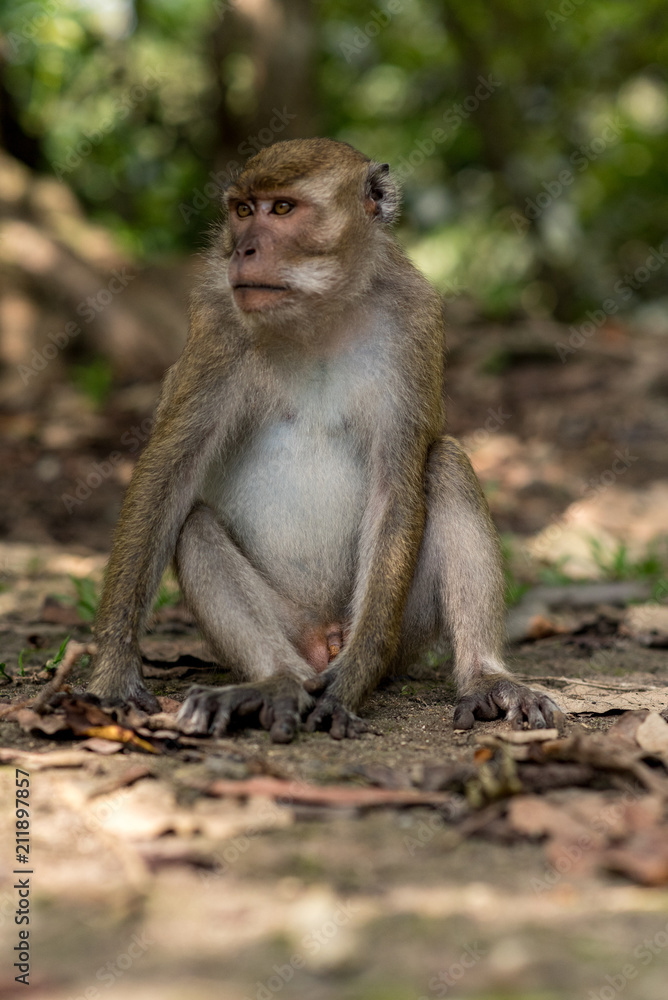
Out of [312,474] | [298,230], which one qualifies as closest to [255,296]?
[298,230]

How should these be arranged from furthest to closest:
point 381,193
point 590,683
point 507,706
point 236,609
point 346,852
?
1. point 381,193
2. point 590,683
3. point 236,609
4. point 507,706
5. point 346,852

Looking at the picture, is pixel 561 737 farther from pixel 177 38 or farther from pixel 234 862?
pixel 177 38

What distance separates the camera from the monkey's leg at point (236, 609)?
395cm

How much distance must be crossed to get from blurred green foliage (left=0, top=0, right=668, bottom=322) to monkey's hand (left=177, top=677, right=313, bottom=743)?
29.9 ft

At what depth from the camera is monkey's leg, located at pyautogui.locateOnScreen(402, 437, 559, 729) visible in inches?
163

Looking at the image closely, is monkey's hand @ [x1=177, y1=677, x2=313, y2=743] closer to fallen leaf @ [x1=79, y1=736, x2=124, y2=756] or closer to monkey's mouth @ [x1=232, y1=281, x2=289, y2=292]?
fallen leaf @ [x1=79, y1=736, x2=124, y2=756]

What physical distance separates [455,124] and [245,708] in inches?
476

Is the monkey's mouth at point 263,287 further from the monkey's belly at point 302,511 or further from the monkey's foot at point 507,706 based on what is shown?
the monkey's foot at point 507,706

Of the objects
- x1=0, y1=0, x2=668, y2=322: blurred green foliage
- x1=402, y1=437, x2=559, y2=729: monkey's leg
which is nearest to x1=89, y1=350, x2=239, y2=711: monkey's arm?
x1=402, y1=437, x2=559, y2=729: monkey's leg

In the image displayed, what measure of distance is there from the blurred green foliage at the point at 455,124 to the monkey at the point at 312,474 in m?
8.16

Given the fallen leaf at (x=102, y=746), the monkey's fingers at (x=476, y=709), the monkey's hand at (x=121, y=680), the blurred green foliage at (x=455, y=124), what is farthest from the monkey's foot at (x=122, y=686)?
the blurred green foliage at (x=455, y=124)

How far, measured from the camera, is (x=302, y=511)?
4242 mm

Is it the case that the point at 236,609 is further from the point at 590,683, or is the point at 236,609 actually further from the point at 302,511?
the point at 590,683

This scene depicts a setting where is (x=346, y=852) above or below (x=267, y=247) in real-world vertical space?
below
